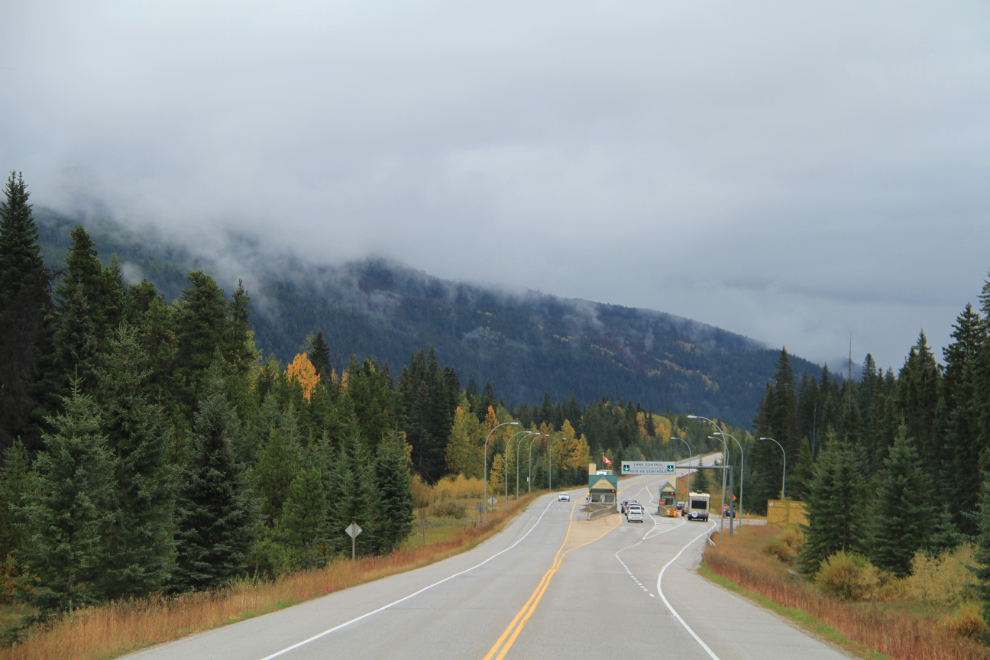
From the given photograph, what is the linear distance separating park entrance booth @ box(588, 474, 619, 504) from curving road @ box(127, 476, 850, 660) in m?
57.4

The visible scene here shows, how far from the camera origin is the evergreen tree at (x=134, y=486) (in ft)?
79.8

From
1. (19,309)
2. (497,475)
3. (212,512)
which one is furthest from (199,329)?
(497,475)

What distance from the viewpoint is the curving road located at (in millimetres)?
13359

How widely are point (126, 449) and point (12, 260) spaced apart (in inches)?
868

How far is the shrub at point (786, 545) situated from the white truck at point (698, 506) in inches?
1097

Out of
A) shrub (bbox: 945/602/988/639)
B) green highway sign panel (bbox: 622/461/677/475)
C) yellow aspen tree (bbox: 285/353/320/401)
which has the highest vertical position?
yellow aspen tree (bbox: 285/353/320/401)

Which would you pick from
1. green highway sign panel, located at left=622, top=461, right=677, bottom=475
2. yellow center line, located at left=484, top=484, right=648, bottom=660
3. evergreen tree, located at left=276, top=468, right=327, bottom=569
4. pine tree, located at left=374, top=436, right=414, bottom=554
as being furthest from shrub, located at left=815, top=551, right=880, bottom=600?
green highway sign panel, located at left=622, top=461, right=677, bottom=475

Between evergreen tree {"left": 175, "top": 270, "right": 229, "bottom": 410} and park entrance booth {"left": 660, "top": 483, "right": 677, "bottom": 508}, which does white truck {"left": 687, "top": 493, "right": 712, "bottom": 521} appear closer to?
park entrance booth {"left": 660, "top": 483, "right": 677, "bottom": 508}

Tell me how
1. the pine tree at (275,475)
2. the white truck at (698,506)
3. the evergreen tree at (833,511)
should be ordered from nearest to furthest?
the pine tree at (275,475), the evergreen tree at (833,511), the white truck at (698,506)

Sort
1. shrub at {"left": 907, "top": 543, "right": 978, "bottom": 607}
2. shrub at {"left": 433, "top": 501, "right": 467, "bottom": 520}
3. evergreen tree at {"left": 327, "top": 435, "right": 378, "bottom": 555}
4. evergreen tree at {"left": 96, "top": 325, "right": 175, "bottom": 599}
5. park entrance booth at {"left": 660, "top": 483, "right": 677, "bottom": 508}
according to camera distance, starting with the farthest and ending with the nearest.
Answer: park entrance booth at {"left": 660, "top": 483, "right": 677, "bottom": 508} → shrub at {"left": 433, "top": 501, "right": 467, "bottom": 520} → evergreen tree at {"left": 327, "top": 435, "right": 378, "bottom": 555} → shrub at {"left": 907, "top": 543, "right": 978, "bottom": 607} → evergreen tree at {"left": 96, "top": 325, "right": 175, "bottom": 599}

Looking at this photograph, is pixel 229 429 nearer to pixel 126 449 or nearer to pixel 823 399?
pixel 126 449

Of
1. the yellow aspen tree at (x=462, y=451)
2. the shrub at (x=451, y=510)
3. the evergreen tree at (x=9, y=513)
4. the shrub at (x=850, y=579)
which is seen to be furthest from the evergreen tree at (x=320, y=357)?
the shrub at (x=850, y=579)

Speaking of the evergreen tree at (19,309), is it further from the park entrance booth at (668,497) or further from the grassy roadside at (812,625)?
the park entrance booth at (668,497)

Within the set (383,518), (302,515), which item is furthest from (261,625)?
(383,518)
